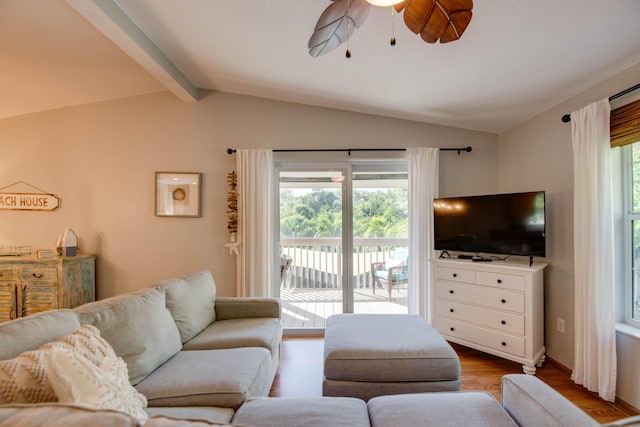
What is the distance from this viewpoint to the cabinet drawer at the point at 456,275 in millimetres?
2670

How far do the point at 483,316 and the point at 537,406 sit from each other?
1.71 m

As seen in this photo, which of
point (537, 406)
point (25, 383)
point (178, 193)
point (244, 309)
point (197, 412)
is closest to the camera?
point (25, 383)

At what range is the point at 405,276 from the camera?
337 cm

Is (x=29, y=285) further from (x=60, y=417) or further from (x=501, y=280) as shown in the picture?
(x=501, y=280)

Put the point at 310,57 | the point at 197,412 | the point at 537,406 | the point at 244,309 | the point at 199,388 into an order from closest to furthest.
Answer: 1. the point at 537,406
2. the point at 197,412
3. the point at 199,388
4. the point at 310,57
5. the point at 244,309

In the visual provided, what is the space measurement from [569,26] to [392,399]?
2175mm

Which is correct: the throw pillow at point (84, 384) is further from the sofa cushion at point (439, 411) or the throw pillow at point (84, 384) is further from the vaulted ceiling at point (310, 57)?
the vaulted ceiling at point (310, 57)

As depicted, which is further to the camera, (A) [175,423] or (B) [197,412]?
(B) [197,412]

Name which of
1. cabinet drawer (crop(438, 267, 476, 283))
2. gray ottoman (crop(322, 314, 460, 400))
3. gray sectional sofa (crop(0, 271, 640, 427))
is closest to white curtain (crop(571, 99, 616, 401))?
cabinet drawer (crop(438, 267, 476, 283))

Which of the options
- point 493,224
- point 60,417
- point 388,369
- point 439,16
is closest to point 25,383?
point 60,417

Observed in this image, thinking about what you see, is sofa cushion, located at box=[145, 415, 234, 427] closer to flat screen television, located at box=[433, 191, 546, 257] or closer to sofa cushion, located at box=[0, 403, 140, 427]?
sofa cushion, located at box=[0, 403, 140, 427]

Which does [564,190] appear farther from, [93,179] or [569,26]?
[93,179]

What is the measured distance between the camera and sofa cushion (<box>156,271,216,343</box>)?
1.99m

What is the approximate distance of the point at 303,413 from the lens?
1132 mm
